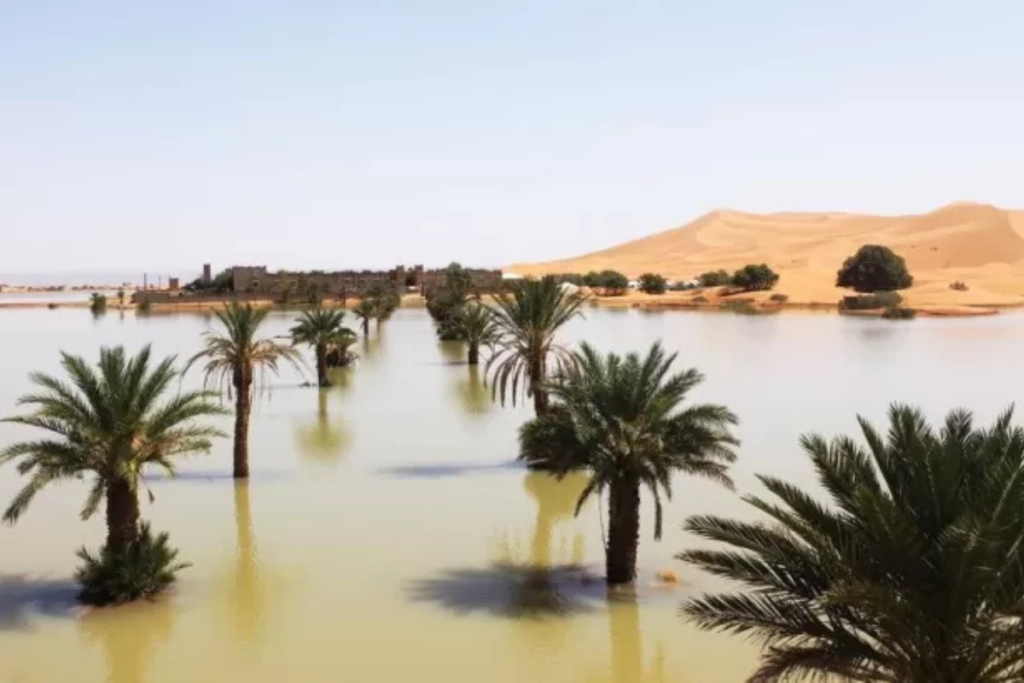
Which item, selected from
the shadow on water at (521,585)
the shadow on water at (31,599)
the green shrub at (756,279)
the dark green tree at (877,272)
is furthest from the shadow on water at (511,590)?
the green shrub at (756,279)

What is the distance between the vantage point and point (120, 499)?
13.5 metres

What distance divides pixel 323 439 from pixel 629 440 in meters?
14.6

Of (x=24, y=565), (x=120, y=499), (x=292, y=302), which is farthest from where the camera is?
(x=292, y=302)

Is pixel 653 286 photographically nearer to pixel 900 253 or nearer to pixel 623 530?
pixel 900 253

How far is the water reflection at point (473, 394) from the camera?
31898mm

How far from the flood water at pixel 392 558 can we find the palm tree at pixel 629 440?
1.12 m

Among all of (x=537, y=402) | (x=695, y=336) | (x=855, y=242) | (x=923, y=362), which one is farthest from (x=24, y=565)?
(x=855, y=242)

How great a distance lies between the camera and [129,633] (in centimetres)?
1260

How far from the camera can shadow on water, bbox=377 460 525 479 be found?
21938 mm

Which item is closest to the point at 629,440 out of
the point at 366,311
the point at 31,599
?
the point at 31,599

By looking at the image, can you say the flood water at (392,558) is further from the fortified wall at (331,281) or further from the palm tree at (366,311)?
the fortified wall at (331,281)

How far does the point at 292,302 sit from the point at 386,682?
8796cm

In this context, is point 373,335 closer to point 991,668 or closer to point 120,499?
point 120,499

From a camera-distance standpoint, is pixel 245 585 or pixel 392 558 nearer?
pixel 245 585
